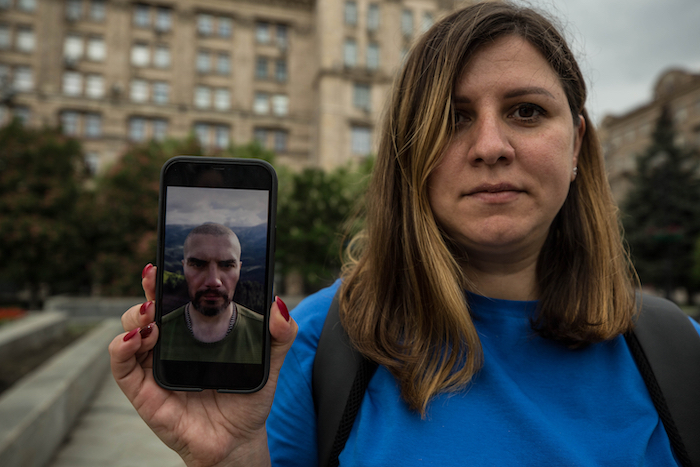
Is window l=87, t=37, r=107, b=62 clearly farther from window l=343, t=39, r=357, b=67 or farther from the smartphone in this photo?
the smartphone

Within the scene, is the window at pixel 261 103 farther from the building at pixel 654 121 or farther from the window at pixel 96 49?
the building at pixel 654 121

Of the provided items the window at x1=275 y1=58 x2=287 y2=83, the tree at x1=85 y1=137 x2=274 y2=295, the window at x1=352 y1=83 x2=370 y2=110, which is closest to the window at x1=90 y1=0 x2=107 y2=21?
the window at x1=275 y1=58 x2=287 y2=83

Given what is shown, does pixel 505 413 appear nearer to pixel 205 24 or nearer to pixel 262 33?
pixel 205 24

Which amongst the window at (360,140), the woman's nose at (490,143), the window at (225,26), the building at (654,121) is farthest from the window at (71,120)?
the building at (654,121)

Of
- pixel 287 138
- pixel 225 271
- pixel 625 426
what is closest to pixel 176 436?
pixel 225 271

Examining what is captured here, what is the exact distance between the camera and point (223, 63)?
39.1 metres

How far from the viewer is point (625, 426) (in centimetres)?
140

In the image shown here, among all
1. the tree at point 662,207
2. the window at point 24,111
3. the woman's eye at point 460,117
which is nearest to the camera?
the woman's eye at point 460,117

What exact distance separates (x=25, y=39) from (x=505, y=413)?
45.3 m

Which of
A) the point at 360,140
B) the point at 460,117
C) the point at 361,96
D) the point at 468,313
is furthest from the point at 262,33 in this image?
the point at 468,313

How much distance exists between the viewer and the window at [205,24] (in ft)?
127

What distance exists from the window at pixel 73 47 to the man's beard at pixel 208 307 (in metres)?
42.6

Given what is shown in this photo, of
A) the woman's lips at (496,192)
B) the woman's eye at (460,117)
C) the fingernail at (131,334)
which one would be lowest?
the fingernail at (131,334)

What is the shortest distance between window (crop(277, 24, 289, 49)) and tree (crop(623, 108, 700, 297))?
96.5 feet
